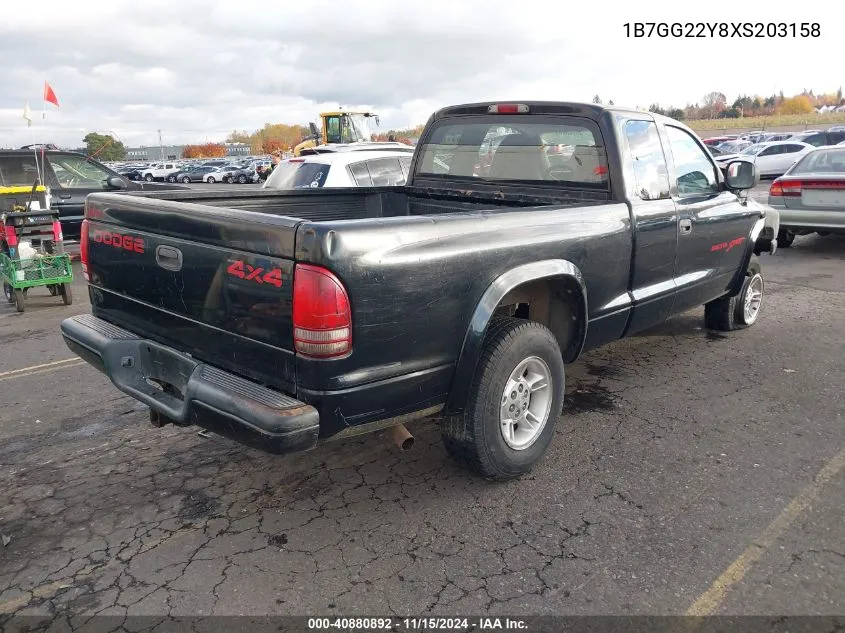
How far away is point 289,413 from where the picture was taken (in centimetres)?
264

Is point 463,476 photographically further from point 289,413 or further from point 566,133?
point 566,133

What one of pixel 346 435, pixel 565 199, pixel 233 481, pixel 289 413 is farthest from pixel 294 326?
pixel 565 199

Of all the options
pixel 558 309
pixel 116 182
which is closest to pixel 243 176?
pixel 116 182

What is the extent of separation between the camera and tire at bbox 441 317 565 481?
3244 millimetres

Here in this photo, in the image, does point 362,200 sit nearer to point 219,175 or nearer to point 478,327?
point 478,327

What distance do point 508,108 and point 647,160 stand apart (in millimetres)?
1018

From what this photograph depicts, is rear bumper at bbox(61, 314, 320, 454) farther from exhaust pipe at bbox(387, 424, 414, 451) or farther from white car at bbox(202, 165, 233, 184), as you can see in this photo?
white car at bbox(202, 165, 233, 184)

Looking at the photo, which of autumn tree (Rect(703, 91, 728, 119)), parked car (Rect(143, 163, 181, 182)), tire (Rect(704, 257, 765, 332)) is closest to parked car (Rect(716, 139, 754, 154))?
tire (Rect(704, 257, 765, 332))

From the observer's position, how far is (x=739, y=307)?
612 centimetres

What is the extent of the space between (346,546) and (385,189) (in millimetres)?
3059

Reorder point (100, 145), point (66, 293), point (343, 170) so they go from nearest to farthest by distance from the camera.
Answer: point (66, 293)
point (343, 170)
point (100, 145)

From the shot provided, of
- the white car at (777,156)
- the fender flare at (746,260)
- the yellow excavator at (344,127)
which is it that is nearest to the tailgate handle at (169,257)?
the fender flare at (746,260)

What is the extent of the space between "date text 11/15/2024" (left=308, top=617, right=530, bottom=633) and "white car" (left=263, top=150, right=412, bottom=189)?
6507 millimetres

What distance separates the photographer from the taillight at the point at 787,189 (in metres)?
10.2
